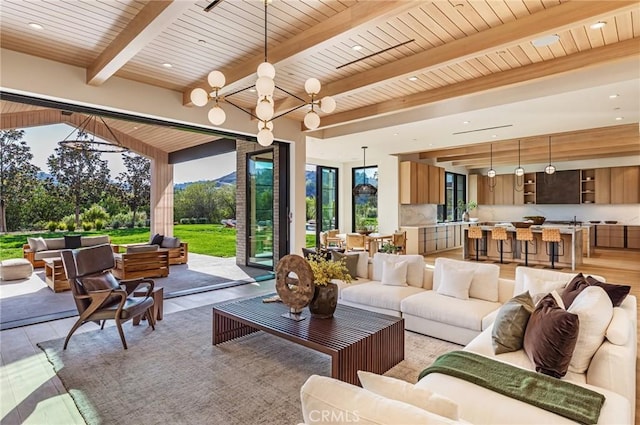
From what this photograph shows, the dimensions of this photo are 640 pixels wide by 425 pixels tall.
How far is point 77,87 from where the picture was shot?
4.38 metres

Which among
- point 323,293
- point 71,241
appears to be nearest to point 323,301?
point 323,293

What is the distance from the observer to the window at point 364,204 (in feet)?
37.0

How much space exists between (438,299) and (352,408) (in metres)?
3.07

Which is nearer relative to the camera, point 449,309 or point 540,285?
point 540,285

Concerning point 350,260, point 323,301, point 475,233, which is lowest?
point 323,301

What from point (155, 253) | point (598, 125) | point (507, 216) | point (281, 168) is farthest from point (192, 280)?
point (507, 216)

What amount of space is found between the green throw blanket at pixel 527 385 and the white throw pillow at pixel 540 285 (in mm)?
1359

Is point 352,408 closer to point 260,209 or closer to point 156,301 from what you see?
point 156,301

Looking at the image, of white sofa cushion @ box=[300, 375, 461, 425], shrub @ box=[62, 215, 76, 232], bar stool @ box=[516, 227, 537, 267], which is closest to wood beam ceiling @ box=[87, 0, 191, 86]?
white sofa cushion @ box=[300, 375, 461, 425]

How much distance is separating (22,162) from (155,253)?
279 cm

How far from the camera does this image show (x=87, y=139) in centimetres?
741

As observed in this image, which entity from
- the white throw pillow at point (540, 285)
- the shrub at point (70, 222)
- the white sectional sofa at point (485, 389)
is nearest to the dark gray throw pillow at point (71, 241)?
the shrub at point (70, 222)

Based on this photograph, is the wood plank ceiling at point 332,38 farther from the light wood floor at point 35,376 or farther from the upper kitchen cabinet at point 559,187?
the upper kitchen cabinet at point 559,187

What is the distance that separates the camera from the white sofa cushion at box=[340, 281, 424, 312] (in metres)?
4.12
